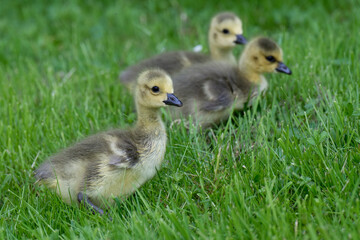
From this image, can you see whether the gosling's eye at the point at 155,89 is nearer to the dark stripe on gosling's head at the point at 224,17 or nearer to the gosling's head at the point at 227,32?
the gosling's head at the point at 227,32

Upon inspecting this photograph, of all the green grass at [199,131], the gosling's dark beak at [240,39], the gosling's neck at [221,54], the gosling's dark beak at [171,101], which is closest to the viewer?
the green grass at [199,131]

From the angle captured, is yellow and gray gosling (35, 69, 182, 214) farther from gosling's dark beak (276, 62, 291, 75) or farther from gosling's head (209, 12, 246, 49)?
gosling's head (209, 12, 246, 49)

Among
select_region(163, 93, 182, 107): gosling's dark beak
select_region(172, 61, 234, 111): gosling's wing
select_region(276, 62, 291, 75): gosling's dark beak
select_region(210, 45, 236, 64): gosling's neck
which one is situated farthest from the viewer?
select_region(210, 45, 236, 64): gosling's neck

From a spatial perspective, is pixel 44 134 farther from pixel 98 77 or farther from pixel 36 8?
pixel 36 8

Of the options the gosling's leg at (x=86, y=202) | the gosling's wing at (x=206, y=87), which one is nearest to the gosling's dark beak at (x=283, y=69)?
the gosling's wing at (x=206, y=87)

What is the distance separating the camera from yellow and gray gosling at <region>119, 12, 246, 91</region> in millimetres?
4488

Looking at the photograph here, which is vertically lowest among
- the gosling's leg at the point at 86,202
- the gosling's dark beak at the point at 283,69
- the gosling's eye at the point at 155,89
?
the gosling's leg at the point at 86,202

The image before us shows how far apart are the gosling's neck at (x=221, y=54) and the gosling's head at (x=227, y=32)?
43 millimetres

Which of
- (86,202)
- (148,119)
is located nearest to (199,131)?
(148,119)

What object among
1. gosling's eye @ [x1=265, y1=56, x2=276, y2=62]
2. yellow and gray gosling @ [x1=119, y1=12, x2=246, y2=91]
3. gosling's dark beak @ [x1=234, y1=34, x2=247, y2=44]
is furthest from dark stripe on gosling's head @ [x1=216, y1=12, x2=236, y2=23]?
gosling's eye @ [x1=265, y1=56, x2=276, y2=62]

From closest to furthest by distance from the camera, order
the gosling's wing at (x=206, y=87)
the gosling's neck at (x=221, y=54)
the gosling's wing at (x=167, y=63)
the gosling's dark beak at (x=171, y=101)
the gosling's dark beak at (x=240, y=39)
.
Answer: the gosling's dark beak at (x=171, y=101) < the gosling's wing at (x=206, y=87) < the gosling's wing at (x=167, y=63) < the gosling's dark beak at (x=240, y=39) < the gosling's neck at (x=221, y=54)

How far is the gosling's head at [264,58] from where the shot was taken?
4.10 meters

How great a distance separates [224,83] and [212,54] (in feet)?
3.49

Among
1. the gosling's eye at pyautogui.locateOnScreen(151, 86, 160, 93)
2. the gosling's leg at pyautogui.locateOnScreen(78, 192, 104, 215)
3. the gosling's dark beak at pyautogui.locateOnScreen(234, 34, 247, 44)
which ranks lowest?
the gosling's leg at pyautogui.locateOnScreen(78, 192, 104, 215)
